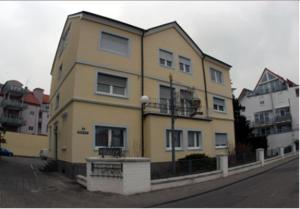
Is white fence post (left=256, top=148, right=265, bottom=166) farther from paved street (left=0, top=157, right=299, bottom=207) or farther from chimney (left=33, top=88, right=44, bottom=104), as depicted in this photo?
chimney (left=33, top=88, right=44, bottom=104)

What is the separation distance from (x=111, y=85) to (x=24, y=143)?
26.4 meters

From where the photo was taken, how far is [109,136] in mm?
15219

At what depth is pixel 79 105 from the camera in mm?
14352

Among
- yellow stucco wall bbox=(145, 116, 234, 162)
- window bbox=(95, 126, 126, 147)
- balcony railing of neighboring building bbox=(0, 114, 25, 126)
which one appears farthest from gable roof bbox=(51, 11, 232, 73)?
balcony railing of neighboring building bbox=(0, 114, 25, 126)

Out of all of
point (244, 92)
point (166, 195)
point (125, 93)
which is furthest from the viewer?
point (244, 92)

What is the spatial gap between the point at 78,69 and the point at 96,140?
13.5ft

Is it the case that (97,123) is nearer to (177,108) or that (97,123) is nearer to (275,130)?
(177,108)

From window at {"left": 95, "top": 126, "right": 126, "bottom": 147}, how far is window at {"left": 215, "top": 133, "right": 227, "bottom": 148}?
9.32 m

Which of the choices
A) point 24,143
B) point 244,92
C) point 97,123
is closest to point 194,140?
point 97,123

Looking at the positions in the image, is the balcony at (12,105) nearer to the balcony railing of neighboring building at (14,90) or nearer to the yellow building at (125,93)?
the balcony railing of neighboring building at (14,90)

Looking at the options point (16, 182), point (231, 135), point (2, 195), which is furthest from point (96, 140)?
point (231, 135)

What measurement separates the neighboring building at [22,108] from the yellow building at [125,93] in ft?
97.8

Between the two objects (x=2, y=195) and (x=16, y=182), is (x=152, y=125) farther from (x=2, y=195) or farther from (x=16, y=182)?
(x=2, y=195)

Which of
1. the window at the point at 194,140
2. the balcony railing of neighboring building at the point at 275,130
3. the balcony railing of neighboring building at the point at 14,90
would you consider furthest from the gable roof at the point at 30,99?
the balcony railing of neighboring building at the point at 275,130
